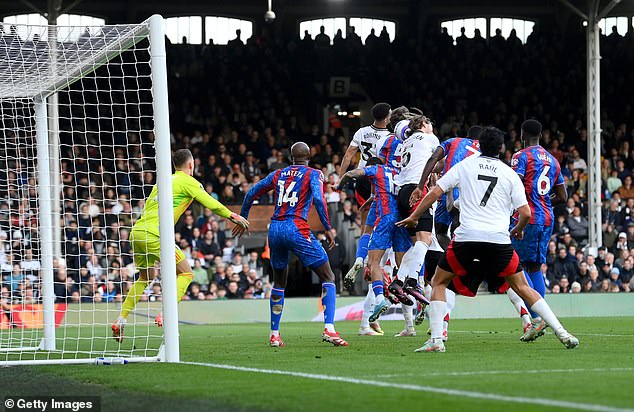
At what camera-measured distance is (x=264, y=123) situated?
32.5 metres

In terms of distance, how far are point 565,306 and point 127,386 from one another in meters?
16.4

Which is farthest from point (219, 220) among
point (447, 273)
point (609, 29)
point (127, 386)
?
point (609, 29)

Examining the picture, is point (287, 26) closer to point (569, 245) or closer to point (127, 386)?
point (569, 245)

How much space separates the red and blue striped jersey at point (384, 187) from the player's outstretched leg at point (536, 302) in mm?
3603

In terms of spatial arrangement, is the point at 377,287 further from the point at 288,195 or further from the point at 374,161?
the point at 288,195

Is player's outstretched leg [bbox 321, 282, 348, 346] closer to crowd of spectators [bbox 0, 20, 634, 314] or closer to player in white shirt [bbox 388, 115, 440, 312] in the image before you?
player in white shirt [bbox 388, 115, 440, 312]

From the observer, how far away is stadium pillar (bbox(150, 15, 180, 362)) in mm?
9773

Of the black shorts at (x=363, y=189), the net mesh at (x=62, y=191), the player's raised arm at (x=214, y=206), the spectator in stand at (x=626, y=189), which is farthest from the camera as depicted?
the spectator in stand at (x=626, y=189)

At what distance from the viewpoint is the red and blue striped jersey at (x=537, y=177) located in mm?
12445

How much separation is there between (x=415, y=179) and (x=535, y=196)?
1.61 meters

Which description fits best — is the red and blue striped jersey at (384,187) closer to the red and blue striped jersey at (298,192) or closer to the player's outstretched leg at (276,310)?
the red and blue striped jersey at (298,192)

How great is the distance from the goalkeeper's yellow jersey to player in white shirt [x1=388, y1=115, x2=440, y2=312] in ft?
9.44

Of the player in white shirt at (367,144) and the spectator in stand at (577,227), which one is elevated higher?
the player in white shirt at (367,144)

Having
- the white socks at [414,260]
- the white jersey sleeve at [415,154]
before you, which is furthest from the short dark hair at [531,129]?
the white socks at [414,260]
